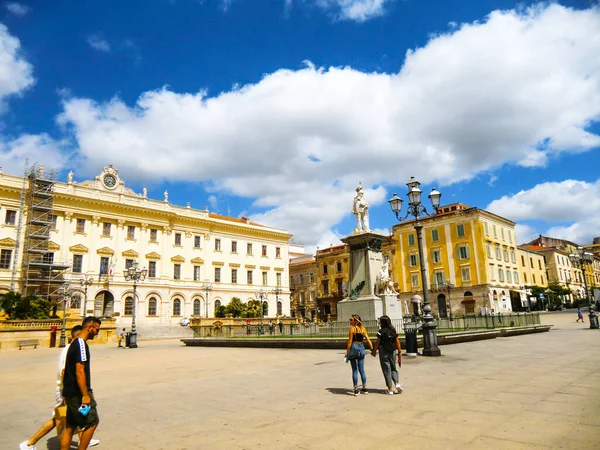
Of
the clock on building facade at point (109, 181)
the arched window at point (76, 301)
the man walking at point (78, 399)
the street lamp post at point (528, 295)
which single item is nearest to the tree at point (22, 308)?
the arched window at point (76, 301)

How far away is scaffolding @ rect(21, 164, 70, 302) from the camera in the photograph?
3944cm

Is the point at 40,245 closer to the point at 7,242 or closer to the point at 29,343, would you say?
the point at 7,242

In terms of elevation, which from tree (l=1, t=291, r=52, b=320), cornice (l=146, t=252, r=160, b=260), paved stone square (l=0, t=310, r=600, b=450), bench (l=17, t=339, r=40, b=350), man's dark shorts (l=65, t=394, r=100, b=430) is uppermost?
cornice (l=146, t=252, r=160, b=260)

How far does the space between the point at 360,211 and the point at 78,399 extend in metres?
17.5

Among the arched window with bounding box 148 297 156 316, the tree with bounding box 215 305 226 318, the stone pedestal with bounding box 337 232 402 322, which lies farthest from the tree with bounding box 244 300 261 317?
the stone pedestal with bounding box 337 232 402 322

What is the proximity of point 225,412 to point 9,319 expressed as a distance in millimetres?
29133

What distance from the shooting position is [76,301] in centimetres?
4153

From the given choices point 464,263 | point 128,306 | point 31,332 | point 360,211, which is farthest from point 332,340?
point 464,263

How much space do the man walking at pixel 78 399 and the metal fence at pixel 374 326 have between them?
1256 cm

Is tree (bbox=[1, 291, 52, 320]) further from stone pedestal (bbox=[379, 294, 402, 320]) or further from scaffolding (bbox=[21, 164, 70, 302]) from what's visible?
stone pedestal (bbox=[379, 294, 402, 320])

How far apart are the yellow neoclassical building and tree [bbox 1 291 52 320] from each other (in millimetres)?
6486

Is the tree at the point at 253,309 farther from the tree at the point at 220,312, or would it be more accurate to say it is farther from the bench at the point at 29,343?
the bench at the point at 29,343

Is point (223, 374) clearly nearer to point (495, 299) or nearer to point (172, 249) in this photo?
point (172, 249)

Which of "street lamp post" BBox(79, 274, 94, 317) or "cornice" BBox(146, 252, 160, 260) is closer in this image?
"street lamp post" BBox(79, 274, 94, 317)
